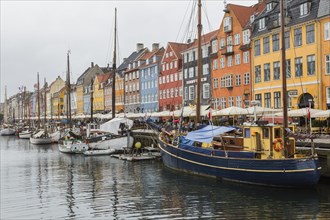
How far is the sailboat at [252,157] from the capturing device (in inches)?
850

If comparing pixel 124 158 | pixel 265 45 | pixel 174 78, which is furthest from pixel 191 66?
pixel 124 158

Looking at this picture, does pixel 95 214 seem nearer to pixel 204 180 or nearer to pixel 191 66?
pixel 204 180

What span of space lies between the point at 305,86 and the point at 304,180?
24659 mm

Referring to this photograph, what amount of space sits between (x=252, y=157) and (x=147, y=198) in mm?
6141

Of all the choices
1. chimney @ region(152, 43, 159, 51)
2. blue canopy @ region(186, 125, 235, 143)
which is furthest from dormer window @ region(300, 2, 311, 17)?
chimney @ region(152, 43, 159, 51)

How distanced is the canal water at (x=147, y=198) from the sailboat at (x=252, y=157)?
23.5 inches

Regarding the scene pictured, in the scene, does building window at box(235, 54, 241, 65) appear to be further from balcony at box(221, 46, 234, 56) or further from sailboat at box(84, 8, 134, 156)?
sailboat at box(84, 8, 134, 156)

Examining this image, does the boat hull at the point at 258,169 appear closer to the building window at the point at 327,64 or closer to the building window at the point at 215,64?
the building window at the point at 327,64

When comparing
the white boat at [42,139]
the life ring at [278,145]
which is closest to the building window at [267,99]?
the life ring at [278,145]

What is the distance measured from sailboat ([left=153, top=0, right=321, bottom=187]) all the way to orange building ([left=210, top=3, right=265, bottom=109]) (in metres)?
26.0

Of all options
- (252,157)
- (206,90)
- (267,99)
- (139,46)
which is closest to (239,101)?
(267,99)

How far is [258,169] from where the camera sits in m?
23.0

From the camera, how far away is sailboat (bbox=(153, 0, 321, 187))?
21.6m

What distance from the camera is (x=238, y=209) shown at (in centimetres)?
1892
